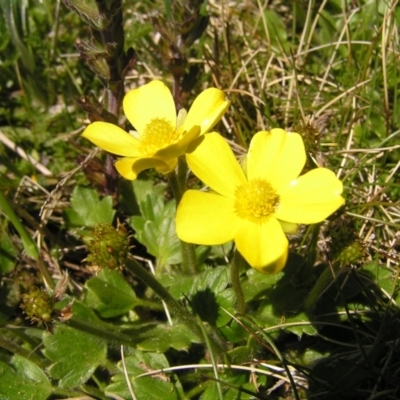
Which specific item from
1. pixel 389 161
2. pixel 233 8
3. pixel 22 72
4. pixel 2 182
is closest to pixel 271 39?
pixel 233 8

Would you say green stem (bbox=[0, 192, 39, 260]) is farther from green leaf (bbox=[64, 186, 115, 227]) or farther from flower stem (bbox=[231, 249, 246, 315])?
flower stem (bbox=[231, 249, 246, 315])

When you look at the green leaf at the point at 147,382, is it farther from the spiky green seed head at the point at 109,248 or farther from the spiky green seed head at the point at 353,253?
the spiky green seed head at the point at 353,253

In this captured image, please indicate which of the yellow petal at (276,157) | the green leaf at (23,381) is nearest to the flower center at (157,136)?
the yellow petal at (276,157)

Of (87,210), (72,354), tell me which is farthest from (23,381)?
(87,210)

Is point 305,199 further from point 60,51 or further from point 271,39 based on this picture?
point 60,51

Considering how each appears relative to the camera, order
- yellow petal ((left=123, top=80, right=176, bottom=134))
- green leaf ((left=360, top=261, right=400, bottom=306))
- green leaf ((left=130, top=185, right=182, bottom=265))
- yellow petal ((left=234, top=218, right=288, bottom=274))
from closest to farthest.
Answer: yellow petal ((left=234, top=218, right=288, bottom=274)), yellow petal ((left=123, top=80, right=176, bottom=134)), green leaf ((left=360, top=261, right=400, bottom=306)), green leaf ((left=130, top=185, right=182, bottom=265))

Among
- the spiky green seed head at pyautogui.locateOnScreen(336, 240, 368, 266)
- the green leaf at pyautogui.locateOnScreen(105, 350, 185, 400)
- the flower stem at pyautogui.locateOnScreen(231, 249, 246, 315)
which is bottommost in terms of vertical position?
the green leaf at pyautogui.locateOnScreen(105, 350, 185, 400)

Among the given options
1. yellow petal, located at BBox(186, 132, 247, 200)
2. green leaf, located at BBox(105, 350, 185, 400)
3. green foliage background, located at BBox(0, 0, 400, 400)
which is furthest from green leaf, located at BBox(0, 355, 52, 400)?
yellow petal, located at BBox(186, 132, 247, 200)
